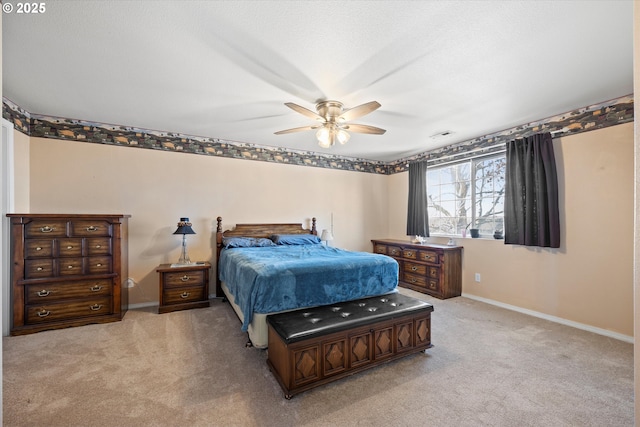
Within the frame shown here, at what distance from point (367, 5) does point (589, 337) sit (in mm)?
3924

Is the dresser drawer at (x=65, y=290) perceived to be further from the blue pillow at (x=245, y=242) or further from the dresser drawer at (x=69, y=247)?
the blue pillow at (x=245, y=242)

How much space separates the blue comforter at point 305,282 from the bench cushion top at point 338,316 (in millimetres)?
96

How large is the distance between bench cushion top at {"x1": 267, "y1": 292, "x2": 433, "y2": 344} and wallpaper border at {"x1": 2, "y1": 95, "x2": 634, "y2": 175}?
2.87 m

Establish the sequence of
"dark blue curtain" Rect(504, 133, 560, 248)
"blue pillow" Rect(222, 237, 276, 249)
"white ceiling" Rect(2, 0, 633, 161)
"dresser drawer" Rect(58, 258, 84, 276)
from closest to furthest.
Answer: "white ceiling" Rect(2, 0, 633, 161) < "dresser drawer" Rect(58, 258, 84, 276) < "dark blue curtain" Rect(504, 133, 560, 248) < "blue pillow" Rect(222, 237, 276, 249)

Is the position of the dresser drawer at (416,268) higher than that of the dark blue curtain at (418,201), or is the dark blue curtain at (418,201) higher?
the dark blue curtain at (418,201)

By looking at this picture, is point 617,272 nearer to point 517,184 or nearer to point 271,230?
point 517,184

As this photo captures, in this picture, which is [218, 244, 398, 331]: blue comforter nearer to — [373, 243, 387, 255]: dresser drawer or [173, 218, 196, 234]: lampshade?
[173, 218, 196, 234]: lampshade

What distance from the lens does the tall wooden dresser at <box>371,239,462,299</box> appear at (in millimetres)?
4523

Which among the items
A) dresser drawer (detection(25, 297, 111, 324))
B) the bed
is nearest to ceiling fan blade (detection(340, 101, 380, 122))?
the bed

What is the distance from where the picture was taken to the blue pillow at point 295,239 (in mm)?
4762

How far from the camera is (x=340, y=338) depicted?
2.37 metres

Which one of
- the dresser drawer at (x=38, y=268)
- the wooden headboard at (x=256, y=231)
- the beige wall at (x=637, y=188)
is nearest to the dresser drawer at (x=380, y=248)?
the wooden headboard at (x=256, y=231)

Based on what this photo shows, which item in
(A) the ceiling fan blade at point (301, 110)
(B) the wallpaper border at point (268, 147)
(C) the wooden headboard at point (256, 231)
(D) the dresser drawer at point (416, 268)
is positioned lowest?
(D) the dresser drawer at point (416, 268)

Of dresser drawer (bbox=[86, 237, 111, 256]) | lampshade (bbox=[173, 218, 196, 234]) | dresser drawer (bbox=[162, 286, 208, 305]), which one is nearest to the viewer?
dresser drawer (bbox=[86, 237, 111, 256])
